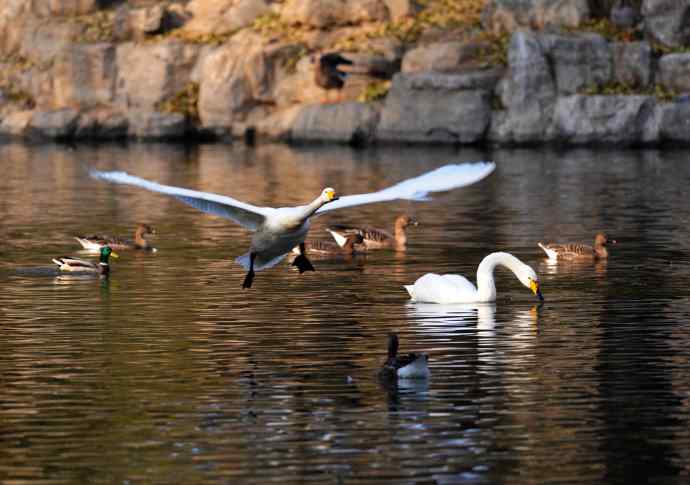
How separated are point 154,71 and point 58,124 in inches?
179

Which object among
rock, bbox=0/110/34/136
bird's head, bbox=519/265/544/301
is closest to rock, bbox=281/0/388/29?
rock, bbox=0/110/34/136

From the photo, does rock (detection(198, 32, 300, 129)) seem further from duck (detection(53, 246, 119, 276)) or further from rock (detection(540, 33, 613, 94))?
duck (detection(53, 246, 119, 276))

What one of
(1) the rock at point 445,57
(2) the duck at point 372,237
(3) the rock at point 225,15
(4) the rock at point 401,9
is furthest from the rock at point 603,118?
(2) the duck at point 372,237

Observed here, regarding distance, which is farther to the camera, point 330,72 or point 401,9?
point 401,9

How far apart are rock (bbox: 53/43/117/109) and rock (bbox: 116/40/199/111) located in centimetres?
101

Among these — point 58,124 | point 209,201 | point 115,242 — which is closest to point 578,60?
point 58,124

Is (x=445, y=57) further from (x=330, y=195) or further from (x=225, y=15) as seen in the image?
(x=330, y=195)

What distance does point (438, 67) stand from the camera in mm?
60281

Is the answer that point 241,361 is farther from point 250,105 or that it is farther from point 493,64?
point 250,105

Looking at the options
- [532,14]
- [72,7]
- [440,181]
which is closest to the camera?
[440,181]

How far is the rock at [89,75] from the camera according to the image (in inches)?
2798

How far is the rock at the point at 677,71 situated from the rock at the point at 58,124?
25.9 meters

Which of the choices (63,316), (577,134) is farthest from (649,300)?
(577,134)

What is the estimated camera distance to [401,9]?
66000 millimetres
